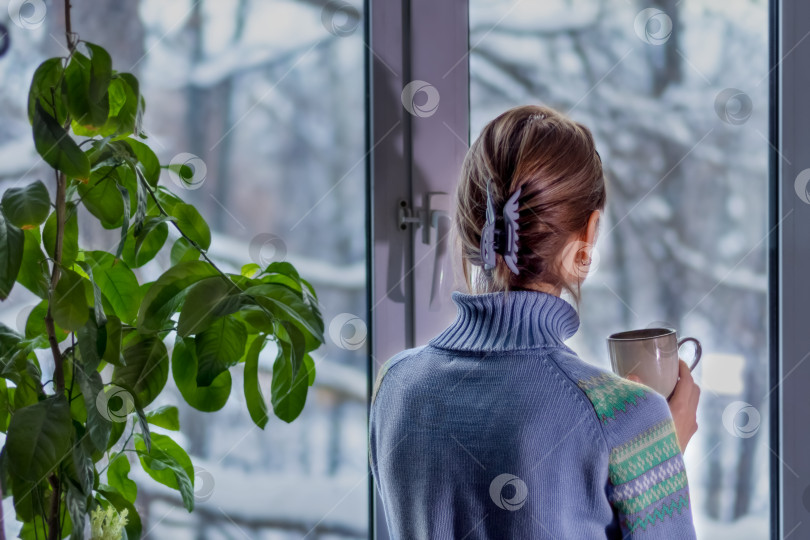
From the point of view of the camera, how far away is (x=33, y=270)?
98 cm

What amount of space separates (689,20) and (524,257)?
2.40 ft

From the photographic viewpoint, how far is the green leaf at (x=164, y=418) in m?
1.14

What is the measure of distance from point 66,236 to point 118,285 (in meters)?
0.09

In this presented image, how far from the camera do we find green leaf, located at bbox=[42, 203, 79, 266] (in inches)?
39.6

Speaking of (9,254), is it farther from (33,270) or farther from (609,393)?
(609,393)

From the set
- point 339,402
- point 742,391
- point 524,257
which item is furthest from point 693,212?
point 339,402

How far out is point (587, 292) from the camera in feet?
4.79

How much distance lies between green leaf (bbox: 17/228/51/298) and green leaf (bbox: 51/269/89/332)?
71 millimetres
